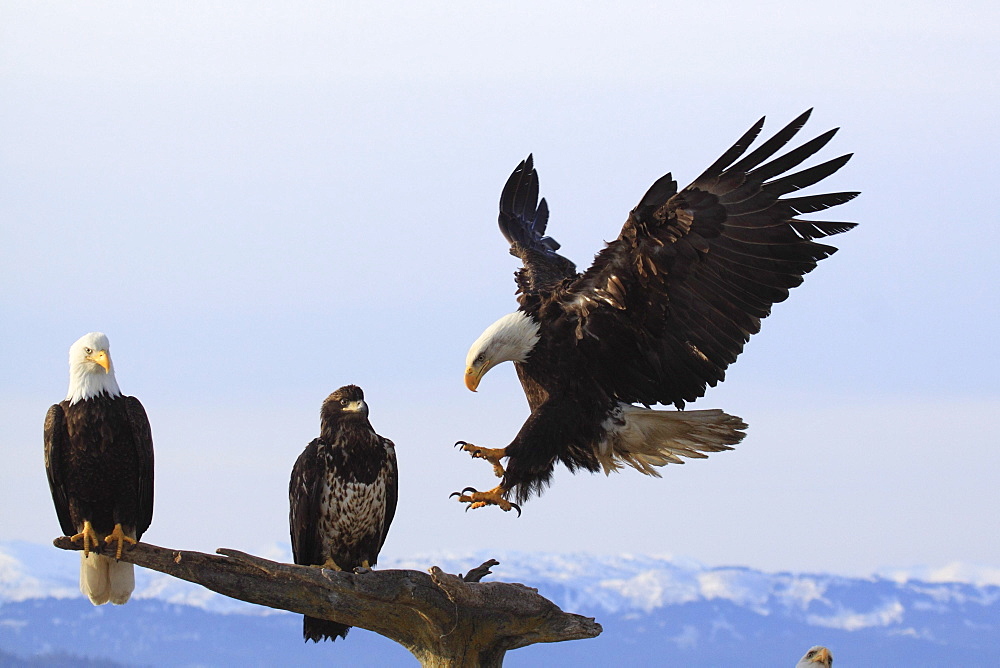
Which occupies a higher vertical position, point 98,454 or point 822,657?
point 98,454

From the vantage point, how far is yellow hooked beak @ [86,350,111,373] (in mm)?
5211

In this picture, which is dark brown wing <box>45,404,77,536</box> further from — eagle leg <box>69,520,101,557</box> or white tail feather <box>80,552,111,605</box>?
white tail feather <box>80,552,111,605</box>

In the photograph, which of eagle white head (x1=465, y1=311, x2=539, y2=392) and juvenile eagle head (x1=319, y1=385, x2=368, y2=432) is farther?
eagle white head (x1=465, y1=311, x2=539, y2=392)

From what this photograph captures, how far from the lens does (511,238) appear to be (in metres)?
7.61

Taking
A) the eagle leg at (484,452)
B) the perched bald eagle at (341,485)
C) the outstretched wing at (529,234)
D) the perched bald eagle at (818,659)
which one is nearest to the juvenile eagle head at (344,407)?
the perched bald eagle at (341,485)

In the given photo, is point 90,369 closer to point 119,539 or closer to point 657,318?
point 119,539

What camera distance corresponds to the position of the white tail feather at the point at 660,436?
618cm

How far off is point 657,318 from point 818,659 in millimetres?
2231

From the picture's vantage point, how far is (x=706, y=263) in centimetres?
578

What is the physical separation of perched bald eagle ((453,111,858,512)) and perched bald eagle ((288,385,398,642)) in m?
0.51

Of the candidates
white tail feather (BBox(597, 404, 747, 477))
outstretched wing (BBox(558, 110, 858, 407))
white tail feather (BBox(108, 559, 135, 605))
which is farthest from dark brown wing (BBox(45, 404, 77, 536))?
white tail feather (BBox(597, 404, 747, 477))

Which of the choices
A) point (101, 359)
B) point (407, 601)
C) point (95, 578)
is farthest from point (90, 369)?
point (407, 601)

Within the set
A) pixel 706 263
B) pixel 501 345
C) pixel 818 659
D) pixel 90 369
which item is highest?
pixel 706 263

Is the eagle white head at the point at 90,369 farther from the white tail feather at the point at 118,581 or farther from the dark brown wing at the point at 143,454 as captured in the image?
the white tail feather at the point at 118,581
